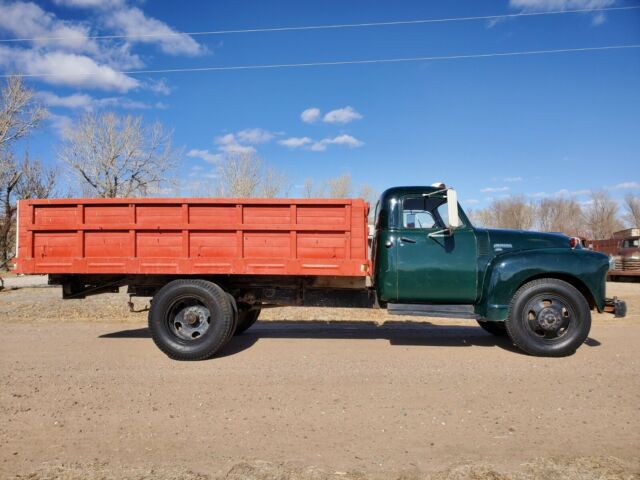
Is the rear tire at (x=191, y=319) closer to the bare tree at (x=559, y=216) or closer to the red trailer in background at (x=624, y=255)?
the red trailer in background at (x=624, y=255)

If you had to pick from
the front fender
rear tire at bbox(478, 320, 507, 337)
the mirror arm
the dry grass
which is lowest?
the dry grass

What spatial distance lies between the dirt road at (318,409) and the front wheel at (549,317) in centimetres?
20

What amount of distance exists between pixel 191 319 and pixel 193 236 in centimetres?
108

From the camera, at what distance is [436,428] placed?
3.48 m

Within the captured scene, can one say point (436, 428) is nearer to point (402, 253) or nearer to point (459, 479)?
point (459, 479)

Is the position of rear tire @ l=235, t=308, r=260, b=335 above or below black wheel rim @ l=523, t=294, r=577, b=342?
below

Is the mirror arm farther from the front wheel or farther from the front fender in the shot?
the front wheel

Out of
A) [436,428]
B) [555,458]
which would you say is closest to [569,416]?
[555,458]

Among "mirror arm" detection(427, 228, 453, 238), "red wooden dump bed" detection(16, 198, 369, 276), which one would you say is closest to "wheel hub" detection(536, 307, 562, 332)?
"mirror arm" detection(427, 228, 453, 238)

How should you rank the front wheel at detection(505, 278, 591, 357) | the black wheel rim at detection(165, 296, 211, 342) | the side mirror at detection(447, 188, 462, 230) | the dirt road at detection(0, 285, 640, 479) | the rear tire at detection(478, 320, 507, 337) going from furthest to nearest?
the rear tire at detection(478, 320, 507, 337), the black wheel rim at detection(165, 296, 211, 342), the front wheel at detection(505, 278, 591, 357), the side mirror at detection(447, 188, 462, 230), the dirt road at detection(0, 285, 640, 479)

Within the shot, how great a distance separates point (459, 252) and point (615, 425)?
2595 mm

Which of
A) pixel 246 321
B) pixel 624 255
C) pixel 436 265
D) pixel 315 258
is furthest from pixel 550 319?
pixel 624 255

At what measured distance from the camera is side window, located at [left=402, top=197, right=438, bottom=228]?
19.2ft

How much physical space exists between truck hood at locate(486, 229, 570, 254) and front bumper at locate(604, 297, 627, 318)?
0.86m
